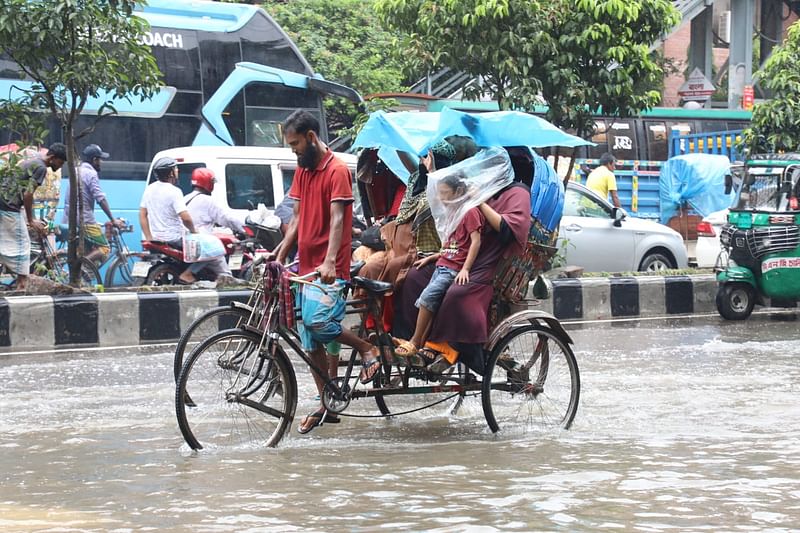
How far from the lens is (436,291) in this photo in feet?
19.6

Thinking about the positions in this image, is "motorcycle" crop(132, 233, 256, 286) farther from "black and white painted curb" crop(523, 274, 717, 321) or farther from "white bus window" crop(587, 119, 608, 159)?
"white bus window" crop(587, 119, 608, 159)

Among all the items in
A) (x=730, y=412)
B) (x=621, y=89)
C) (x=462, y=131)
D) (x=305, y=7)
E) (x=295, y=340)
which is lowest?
(x=730, y=412)

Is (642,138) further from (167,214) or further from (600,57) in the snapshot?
(167,214)

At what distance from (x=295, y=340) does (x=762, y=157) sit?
7.31 meters

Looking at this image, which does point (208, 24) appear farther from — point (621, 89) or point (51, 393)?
point (51, 393)

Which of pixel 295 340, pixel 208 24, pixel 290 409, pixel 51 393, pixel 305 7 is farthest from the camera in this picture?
pixel 305 7

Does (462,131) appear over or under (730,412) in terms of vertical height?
over

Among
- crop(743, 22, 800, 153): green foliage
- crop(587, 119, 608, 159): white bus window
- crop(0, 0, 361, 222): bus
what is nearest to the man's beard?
crop(0, 0, 361, 222): bus

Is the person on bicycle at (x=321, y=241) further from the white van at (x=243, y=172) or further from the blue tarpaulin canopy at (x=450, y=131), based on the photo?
the white van at (x=243, y=172)

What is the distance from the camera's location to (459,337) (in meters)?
5.90

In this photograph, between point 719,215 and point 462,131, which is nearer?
point 462,131

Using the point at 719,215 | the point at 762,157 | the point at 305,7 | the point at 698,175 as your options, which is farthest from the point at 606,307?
the point at 305,7

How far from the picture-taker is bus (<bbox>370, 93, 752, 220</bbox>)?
21.6 metres

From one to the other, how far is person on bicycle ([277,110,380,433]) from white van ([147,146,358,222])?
8694 millimetres
